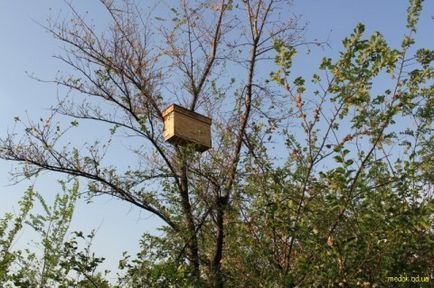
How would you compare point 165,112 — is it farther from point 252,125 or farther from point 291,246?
point 291,246

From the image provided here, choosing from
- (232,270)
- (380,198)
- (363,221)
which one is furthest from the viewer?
(232,270)

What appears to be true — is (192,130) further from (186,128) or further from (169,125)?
(169,125)

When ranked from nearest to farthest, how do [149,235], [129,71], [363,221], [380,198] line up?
1. [363,221]
2. [380,198]
3. [149,235]
4. [129,71]

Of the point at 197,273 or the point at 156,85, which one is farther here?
the point at 156,85

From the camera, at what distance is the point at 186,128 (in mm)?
5199

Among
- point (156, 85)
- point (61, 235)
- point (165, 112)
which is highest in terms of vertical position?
point (156, 85)

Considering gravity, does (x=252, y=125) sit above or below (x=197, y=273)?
above

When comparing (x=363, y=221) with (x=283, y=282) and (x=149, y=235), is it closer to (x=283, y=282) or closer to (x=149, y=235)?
(x=283, y=282)

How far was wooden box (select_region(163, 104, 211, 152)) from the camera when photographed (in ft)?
16.8

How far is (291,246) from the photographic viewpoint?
387cm

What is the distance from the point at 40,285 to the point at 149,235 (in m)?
1.98

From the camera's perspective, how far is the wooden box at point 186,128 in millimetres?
5113

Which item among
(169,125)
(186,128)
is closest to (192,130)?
(186,128)

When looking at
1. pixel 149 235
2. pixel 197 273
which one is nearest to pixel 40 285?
pixel 149 235
